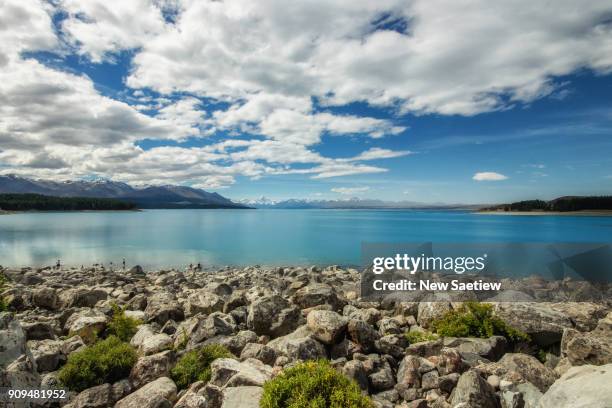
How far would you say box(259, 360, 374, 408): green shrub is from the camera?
323 inches

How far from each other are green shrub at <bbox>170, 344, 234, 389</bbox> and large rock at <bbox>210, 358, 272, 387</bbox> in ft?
1.85

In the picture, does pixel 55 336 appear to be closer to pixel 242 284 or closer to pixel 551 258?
pixel 242 284

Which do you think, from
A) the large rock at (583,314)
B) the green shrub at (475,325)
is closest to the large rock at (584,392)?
the green shrub at (475,325)

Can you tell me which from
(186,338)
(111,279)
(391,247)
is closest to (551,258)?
(391,247)

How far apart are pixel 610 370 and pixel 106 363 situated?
1394 cm

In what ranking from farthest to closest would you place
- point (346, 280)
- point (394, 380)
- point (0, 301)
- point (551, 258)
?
point (551, 258), point (346, 280), point (0, 301), point (394, 380)

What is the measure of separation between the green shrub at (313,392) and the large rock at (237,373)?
1.52 metres

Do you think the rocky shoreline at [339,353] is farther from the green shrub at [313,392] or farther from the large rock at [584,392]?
the green shrub at [313,392]

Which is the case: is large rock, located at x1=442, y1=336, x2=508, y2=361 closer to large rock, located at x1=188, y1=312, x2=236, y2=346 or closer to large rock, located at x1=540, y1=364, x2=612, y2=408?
large rock, located at x1=540, y1=364, x2=612, y2=408

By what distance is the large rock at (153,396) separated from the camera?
981cm

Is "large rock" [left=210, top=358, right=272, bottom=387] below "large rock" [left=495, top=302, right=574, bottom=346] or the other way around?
below

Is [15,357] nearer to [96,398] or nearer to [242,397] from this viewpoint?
[96,398]

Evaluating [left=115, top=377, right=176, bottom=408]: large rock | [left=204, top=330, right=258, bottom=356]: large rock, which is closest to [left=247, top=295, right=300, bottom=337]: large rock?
[left=204, top=330, right=258, bottom=356]: large rock

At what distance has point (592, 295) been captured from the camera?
2562 centimetres
